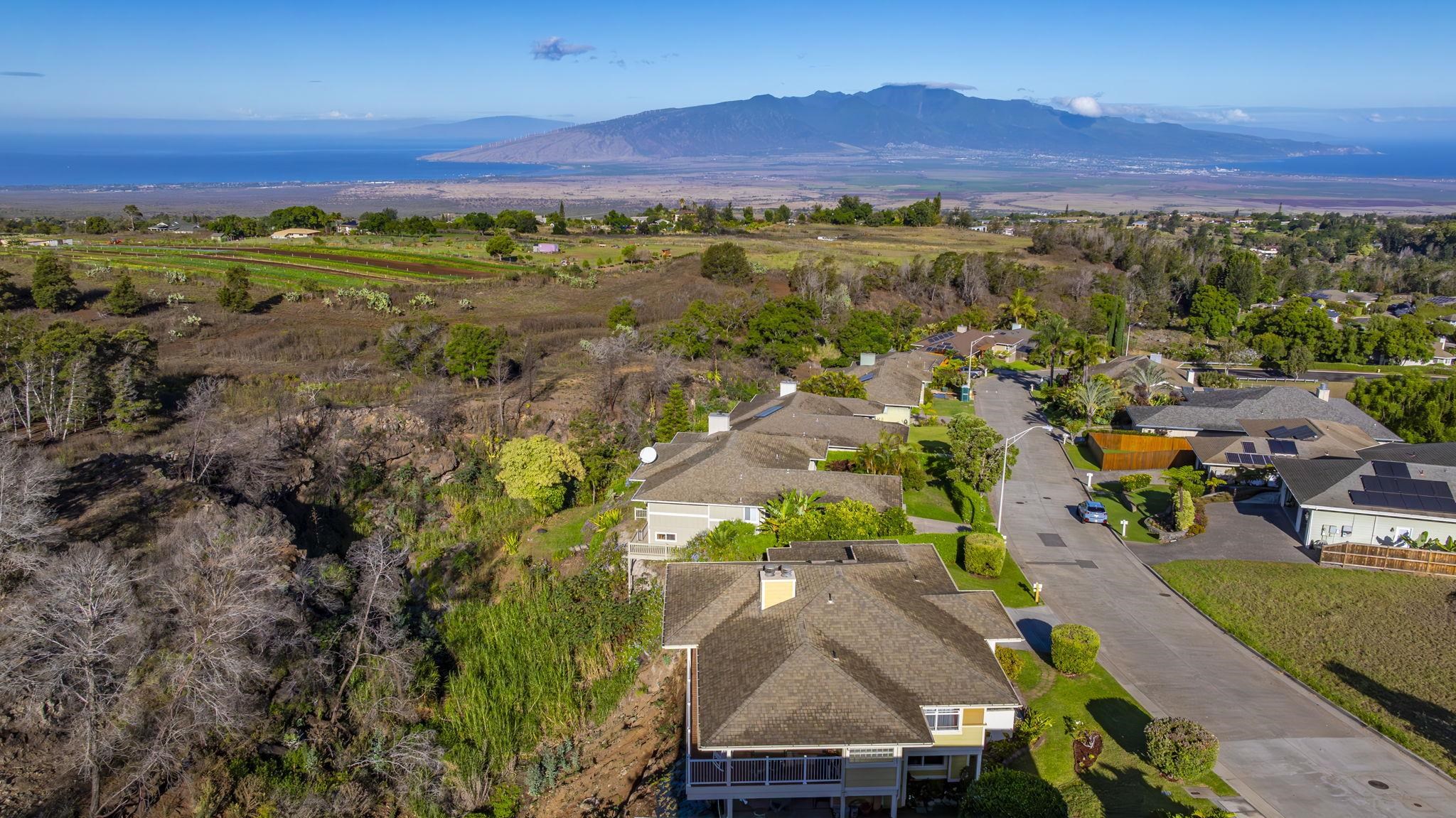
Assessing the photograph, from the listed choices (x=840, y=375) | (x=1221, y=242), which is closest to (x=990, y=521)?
(x=840, y=375)

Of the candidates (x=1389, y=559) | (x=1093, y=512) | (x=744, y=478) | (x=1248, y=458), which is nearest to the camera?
(x=1389, y=559)

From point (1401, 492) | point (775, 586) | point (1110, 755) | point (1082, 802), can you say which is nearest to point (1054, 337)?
point (1401, 492)

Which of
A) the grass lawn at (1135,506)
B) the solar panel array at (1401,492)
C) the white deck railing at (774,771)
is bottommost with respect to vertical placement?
the grass lawn at (1135,506)

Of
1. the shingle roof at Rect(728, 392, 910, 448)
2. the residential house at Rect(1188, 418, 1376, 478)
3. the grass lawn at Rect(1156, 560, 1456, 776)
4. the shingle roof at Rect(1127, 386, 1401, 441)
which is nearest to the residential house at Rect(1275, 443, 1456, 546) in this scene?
the grass lawn at Rect(1156, 560, 1456, 776)

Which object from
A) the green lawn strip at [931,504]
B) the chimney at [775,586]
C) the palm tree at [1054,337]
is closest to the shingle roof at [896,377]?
the green lawn strip at [931,504]

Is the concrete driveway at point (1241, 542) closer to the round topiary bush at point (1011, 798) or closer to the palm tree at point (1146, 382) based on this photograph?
the palm tree at point (1146, 382)

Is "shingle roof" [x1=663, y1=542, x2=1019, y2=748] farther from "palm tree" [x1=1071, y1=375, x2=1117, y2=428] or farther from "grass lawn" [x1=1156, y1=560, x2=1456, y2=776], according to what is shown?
"palm tree" [x1=1071, y1=375, x2=1117, y2=428]

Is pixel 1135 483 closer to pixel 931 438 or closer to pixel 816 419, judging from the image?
pixel 931 438
